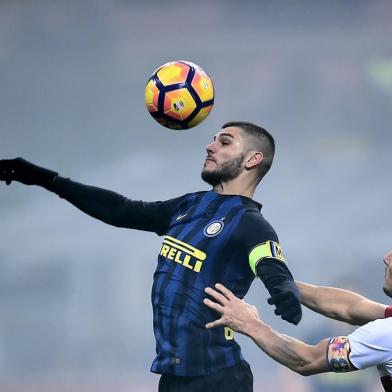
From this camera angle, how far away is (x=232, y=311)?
385 centimetres

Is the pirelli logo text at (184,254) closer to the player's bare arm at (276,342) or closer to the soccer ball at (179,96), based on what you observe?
the player's bare arm at (276,342)

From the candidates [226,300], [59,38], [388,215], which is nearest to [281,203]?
[388,215]

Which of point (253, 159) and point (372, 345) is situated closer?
point (372, 345)

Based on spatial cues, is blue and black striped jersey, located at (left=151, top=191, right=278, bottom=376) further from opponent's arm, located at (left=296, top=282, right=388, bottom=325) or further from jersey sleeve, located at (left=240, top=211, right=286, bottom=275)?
opponent's arm, located at (left=296, top=282, right=388, bottom=325)

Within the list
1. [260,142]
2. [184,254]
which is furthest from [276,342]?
[260,142]

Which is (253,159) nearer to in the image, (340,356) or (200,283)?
(200,283)

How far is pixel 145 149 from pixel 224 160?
5475 millimetres

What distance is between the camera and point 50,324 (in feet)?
29.8

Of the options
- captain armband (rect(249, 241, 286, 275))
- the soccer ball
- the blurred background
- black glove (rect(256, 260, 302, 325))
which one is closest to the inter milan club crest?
captain armband (rect(249, 241, 286, 275))

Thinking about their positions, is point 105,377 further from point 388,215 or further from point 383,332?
point 383,332

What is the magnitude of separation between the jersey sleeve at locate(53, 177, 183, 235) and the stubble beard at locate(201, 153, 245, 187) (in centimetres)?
25

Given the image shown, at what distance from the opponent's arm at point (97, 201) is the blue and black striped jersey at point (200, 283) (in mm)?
316

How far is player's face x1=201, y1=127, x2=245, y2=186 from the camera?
14.7 feet

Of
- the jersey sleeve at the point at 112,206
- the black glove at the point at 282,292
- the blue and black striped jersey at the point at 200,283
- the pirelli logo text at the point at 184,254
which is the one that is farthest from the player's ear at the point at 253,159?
the black glove at the point at 282,292
